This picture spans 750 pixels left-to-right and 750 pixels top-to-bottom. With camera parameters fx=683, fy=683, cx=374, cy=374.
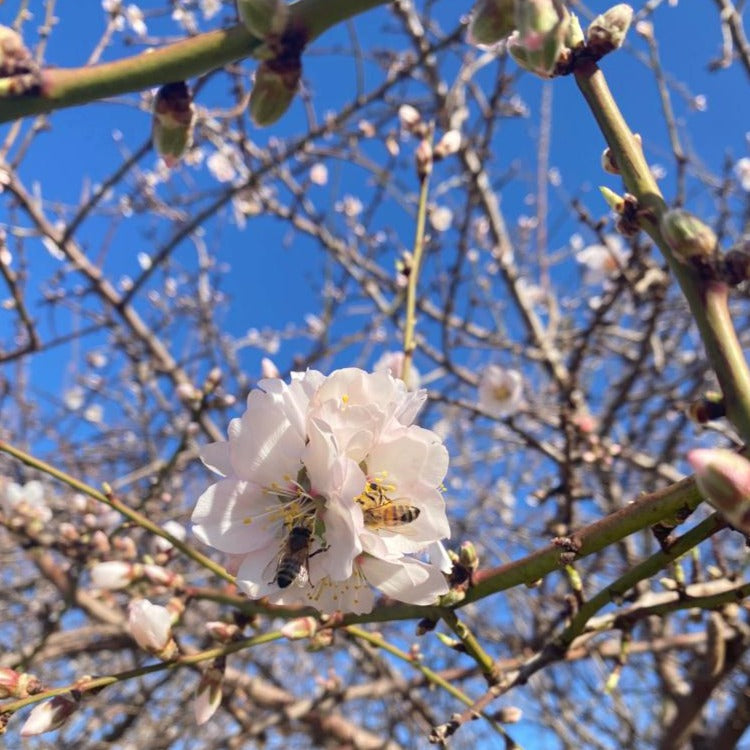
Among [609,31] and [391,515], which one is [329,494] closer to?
[391,515]

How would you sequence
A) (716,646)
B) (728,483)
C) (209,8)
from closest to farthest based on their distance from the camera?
(728,483) → (716,646) → (209,8)

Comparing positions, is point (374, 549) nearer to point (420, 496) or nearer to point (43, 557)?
point (420, 496)

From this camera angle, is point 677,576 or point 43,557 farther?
point 43,557

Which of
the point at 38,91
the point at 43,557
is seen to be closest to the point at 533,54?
the point at 38,91

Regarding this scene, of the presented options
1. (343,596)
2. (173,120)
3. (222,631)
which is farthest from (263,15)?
(222,631)

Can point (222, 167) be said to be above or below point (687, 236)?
above

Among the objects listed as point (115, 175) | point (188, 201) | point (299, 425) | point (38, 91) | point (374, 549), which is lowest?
point (374, 549)
